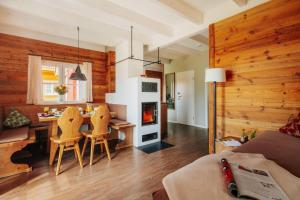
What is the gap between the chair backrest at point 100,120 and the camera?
2.81 metres

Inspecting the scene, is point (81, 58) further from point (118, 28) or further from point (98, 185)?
point (98, 185)

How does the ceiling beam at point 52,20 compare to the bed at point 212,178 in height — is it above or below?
above

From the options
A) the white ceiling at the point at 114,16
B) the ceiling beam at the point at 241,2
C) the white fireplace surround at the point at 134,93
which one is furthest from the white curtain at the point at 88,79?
the ceiling beam at the point at 241,2

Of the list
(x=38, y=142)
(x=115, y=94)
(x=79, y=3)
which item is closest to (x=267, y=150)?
(x=79, y=3)

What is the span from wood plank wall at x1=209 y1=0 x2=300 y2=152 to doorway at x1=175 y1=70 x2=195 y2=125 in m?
3.02

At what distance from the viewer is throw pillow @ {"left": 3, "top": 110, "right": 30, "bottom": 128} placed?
3223 millimetres

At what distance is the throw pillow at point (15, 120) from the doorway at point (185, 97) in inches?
192

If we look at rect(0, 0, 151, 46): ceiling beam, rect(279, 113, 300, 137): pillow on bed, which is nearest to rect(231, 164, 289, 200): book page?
rect(279, 113, 300, 137): pillow on bed

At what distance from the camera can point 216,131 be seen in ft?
9.62

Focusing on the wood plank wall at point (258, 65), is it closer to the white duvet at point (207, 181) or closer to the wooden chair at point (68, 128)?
the white duvet at point (207, 181)

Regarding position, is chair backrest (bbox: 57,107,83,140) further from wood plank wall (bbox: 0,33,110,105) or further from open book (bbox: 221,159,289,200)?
open book (bbox: 221,159,289,200)

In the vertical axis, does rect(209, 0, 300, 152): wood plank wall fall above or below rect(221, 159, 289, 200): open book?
above

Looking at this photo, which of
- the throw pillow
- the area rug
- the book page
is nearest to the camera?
the book page

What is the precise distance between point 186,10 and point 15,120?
4.01 m
